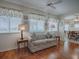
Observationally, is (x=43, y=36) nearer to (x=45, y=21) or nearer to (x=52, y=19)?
(x=45, y=21)

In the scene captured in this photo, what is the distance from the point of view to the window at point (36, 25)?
4688 millimetres

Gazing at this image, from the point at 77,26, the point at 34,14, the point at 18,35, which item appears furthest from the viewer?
the point at 77,26

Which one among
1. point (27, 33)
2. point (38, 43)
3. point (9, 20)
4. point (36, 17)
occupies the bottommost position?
point (38, 43)

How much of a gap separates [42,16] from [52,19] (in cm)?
131

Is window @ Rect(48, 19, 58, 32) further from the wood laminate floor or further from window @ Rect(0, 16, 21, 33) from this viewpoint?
the wood laminate floor

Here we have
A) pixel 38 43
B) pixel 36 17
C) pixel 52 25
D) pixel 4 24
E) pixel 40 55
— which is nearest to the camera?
pixel 40 55

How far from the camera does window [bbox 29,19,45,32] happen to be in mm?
4688

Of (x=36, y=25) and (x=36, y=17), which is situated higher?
(x=36, y=17)

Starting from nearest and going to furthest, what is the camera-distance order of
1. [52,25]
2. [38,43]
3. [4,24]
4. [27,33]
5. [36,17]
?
1. [38,43]
2. [4,24]
3. [27,33]
4. [36,17]
5. [52,25]

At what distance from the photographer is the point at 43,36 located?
14.3 ft

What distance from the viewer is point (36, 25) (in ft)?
16.4

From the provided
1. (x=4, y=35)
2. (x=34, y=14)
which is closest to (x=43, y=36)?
(x=34, y=14)

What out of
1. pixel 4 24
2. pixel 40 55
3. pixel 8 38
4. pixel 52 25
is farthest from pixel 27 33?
pixel 52 25

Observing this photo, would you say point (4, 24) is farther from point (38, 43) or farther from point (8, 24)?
point (38, 43)
